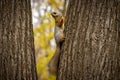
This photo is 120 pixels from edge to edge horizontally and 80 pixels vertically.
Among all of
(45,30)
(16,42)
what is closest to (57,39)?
(16,42)

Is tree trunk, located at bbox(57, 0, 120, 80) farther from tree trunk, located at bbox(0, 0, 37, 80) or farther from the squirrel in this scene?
tree trunk, located at bbox(0, 0, 37, 80)

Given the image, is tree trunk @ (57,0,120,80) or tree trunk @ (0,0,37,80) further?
tree trunk @ (0,0,37,80)

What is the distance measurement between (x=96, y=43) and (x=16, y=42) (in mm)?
1009

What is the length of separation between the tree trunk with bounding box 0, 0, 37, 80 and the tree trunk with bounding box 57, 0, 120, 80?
572mm

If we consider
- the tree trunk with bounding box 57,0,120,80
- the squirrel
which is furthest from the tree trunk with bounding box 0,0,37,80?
the tree trunk with bounding box 57,0,120,80

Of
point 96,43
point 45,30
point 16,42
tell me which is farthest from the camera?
point 45,30

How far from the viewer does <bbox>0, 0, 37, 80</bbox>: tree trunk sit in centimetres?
361

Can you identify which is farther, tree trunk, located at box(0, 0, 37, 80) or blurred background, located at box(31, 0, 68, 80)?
blurred background, located at box(31, 0, 68, 80)

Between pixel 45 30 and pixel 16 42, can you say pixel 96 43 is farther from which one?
pixel 45 30

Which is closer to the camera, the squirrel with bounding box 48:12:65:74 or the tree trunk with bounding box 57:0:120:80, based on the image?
the tree trunk with bounding box 57:0:120:80

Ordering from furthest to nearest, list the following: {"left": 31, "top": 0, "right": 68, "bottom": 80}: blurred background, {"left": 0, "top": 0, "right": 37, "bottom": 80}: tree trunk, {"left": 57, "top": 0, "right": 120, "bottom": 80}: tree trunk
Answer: {"left": 31, "top": 0, "right": 68, "bottom": 80}: blurred background, {"left": 0, "top": 0, "right": 37, "bottom": 80}: tree trunk, {"left": 57, "top": 0, "right": 120, "bottom": 80}: tree trunk

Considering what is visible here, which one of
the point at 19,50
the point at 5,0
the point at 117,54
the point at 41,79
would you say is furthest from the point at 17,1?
the point at 41,79

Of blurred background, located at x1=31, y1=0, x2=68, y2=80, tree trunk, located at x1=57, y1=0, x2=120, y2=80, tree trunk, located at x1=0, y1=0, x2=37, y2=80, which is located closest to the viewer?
tree trunk, located at x1=57, y1=0, x2=120, y2=80

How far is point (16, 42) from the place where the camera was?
3.62m
